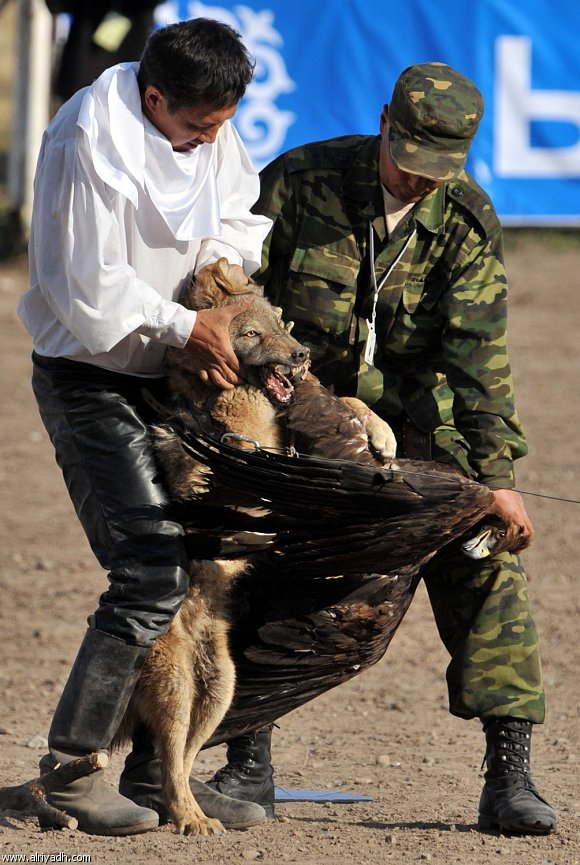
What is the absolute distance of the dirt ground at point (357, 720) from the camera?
3934 millimetres

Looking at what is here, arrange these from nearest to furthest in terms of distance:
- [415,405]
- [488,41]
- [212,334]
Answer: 1. [212,334]
2. [415,405]
3. [488,41]

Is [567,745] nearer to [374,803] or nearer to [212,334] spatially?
[374,803]

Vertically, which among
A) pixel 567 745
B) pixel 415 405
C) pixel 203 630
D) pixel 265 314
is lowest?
pixel 567 745

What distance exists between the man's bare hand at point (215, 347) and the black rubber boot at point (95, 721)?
845 millimetres

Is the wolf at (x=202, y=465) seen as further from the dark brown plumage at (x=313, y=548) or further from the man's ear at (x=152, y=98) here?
the man's ear at (x=152, y=98)

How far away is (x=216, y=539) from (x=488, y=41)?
10126mm

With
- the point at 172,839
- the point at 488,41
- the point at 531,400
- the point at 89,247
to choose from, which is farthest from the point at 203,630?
the point at 488,41

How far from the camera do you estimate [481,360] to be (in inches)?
170

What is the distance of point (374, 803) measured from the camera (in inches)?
181

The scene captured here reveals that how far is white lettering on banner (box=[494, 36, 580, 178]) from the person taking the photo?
1288 centimetres

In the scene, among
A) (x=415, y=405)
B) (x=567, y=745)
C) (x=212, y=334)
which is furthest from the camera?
(x=567, y=745)

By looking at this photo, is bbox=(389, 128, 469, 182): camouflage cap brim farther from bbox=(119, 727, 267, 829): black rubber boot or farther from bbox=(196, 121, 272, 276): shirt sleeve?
bbox=(119, 727, 267, 829): black rubber boot

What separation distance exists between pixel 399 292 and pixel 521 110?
9.10m

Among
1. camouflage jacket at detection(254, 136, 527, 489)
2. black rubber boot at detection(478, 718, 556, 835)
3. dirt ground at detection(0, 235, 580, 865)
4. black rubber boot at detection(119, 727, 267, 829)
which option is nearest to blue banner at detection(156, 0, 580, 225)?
dirt ground at detection(0, 235, 580, 865)
